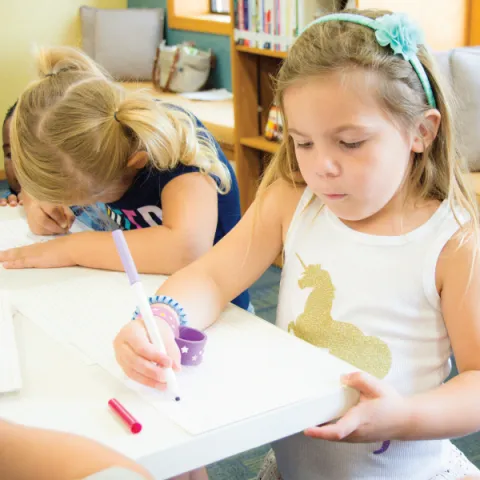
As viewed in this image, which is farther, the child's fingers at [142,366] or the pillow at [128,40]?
the pillow at [128,40]

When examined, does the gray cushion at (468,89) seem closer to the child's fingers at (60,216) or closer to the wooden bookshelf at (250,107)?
the wooden bookshelf at (250,107)

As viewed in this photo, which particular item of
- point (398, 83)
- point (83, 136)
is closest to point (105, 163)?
point (83, 136)

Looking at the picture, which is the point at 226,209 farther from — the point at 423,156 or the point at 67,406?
the point at 67,406

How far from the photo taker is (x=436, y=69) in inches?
39.9

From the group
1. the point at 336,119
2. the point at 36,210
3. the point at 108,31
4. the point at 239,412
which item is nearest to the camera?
the point at 239,412

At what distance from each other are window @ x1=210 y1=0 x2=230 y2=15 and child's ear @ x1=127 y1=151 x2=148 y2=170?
3643 millimetres

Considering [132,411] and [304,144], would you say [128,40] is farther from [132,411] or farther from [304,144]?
[132,411]

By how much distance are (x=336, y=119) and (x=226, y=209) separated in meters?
0.60

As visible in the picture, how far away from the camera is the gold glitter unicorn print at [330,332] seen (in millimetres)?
1013

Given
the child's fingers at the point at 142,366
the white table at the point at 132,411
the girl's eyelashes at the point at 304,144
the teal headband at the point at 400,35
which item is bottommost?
the white table at the point at 132,411

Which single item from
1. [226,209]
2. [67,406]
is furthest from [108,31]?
[67,406]

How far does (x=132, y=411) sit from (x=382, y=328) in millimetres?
400

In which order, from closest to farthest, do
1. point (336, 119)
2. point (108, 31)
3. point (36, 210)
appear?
point (336, 119), point (36, 210), point (108, 31)

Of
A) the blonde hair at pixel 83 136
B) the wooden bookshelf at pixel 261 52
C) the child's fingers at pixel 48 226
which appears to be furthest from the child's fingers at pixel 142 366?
the wooden bookshelf at pixel 261 52
